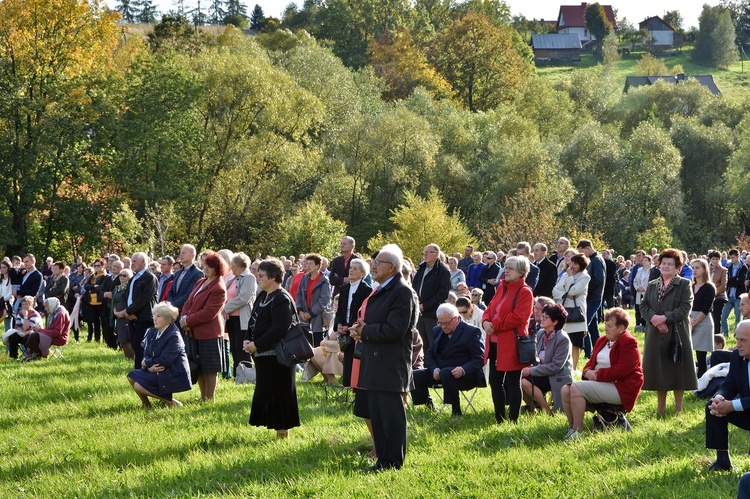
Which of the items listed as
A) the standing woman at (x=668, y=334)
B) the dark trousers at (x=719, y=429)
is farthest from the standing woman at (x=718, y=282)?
the dark trousers at (x=719, y=429)

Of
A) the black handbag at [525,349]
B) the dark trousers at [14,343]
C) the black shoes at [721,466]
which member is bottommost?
the dark trousers at [14,343]

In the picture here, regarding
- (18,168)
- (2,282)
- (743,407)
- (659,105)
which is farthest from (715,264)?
(659,105)

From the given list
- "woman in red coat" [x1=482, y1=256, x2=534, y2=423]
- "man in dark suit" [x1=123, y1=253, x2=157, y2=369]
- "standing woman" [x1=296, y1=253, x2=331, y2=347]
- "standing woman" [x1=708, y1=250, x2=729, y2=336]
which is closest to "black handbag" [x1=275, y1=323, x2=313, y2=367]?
"woman in red coat" [x1=482, y1=256, x2=534, y2=423]

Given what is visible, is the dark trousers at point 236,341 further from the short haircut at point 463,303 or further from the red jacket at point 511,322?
the red jacket at point 511,322

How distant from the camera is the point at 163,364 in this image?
10617 mm

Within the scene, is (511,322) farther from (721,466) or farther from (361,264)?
(721,466)

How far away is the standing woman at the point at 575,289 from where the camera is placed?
12016mm

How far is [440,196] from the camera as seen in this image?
4884 centimetres

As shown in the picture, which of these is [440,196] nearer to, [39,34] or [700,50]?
[39,34]

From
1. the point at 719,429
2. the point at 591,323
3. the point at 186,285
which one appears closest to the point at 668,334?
the point at 719,429

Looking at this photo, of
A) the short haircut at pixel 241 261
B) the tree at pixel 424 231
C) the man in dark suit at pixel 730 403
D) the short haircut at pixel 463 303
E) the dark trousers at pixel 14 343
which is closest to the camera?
the man in dark suit at pixel 730 403

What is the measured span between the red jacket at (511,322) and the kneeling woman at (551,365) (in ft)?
Result: 1.72

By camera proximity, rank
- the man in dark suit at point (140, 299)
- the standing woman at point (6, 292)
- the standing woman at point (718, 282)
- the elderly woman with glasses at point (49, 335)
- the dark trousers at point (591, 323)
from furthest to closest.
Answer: the standing woman at point (6, 292) < the elderly woman with glasses at point (49, 335) < the standing woman at point (718, 282) < the dark trousers at point (591, 323) < the man in dark suit at point (140, 299)

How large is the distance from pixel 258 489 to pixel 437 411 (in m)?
3.81
